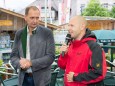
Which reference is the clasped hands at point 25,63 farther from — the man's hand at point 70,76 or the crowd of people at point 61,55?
the man's hand at point 70,76

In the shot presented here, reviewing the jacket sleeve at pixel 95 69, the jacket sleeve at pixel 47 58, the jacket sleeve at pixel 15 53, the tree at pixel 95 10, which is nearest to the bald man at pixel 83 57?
the jacket sleeve at pixel 95 69

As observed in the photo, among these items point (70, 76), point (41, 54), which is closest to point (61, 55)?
point (70, 76)

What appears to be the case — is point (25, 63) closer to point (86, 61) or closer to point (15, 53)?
point (15, 53)

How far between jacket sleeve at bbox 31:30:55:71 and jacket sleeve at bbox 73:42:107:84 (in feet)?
1.82

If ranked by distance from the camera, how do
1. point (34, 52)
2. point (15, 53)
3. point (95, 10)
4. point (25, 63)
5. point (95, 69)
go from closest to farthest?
1. point (95, 69)
2. point (25, 63)
3. point (34, 52)
4. point (15, 53)
5. point (95, 10)

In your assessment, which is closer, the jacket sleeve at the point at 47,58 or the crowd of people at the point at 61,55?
the crowd of people at the point at 61,55

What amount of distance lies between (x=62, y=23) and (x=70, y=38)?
24.4 metres

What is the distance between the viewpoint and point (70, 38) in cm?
340

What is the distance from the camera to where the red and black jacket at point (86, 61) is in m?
3.19

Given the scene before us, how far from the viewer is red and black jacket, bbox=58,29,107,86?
3186 mm

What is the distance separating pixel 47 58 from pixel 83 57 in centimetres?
56

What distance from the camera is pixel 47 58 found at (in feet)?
12.1

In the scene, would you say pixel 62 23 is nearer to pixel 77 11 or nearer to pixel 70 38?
pixel 70 38

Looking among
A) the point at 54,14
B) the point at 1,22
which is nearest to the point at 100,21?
the point at 1,22
